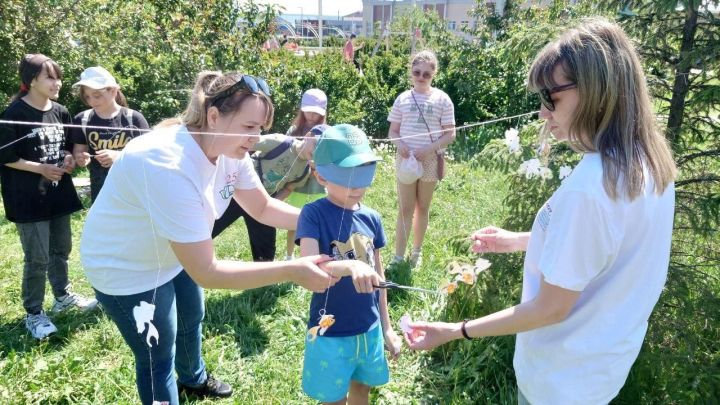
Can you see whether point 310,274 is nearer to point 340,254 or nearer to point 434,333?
point 340,254

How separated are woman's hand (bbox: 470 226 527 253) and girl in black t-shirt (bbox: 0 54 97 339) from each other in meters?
2.84

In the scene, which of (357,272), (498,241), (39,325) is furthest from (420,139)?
(39,325)

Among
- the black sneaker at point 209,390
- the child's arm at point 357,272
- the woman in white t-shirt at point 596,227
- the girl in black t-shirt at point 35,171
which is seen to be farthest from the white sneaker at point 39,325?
the woman in white t-shirt at point 596,227

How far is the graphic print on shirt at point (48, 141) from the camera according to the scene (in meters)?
3.57

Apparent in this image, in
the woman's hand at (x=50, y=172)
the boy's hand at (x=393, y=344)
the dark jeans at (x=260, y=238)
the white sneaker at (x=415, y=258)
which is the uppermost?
the woman's hand at (x=50, y=172)

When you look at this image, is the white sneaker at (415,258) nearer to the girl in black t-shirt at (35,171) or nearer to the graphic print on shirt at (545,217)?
the girl in black t-shirt at (35,171)

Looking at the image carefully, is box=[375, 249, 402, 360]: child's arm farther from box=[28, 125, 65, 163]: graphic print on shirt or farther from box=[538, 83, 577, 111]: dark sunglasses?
box=[28, 125, 65, 163]: graphic print on shirt

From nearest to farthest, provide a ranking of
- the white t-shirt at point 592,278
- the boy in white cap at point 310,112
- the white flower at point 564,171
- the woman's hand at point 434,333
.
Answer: the white t-shirt at point 592,278 → the woman's hand at point 434,333 → the white flower at point 564,171 → the boy in white cap at point 310,112

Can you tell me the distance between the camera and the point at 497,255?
317 cm

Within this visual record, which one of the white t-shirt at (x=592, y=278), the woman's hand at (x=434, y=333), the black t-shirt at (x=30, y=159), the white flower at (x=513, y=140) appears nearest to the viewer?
the white t-shirt at (x=592, y=278)

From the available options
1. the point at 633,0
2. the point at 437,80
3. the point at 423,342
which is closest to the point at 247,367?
the point at 423,342

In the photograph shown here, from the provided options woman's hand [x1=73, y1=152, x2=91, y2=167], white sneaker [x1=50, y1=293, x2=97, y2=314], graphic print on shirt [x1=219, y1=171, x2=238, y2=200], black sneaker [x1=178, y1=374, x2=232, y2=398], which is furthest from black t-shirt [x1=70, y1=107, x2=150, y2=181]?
black sneaker [x1=178, y1=374, x2=232, y2=398]

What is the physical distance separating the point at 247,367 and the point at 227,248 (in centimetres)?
197

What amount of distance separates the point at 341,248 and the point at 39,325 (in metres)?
2.55
